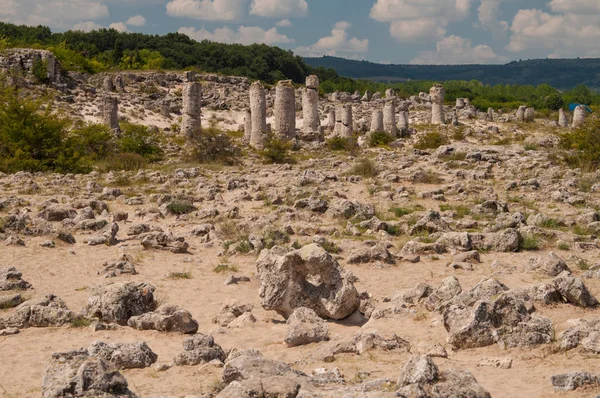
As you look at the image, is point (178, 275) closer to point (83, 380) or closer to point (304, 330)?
point (304, 330)

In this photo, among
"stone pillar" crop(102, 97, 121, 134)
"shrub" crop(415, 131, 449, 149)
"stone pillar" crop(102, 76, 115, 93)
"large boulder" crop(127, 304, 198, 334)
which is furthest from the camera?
"stone pillar" crop(102, 76, 115, 93)

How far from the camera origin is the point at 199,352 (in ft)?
14.8

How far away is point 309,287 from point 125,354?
2139 millimetres

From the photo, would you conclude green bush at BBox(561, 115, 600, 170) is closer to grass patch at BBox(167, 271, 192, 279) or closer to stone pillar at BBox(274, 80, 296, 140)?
stone pillar at BBox(274, 80, 296, 140)

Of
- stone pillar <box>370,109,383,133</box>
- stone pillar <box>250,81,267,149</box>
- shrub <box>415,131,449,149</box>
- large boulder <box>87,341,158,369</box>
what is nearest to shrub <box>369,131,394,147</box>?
shrub <box>415,131,449,149</box>

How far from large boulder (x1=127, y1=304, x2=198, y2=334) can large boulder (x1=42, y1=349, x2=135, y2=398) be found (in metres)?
2.14

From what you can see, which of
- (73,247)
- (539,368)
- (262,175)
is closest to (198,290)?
(73,247)

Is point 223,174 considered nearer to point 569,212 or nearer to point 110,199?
point 110,199

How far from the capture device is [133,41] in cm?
6519

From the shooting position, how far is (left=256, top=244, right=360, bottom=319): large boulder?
19.2ft

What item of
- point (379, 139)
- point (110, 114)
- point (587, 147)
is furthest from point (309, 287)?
point (110, 114)

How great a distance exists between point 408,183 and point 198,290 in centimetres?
858

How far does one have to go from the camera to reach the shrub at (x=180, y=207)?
446 inches

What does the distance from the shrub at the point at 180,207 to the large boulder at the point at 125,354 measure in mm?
6902
